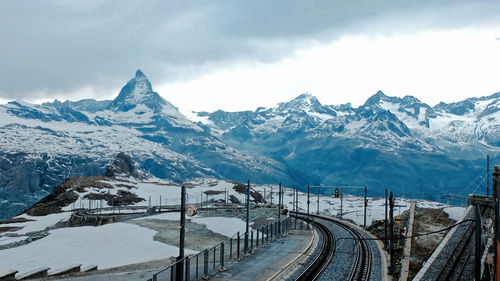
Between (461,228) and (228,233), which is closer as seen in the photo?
(461,228)

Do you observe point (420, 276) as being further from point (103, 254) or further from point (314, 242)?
point (103, 254)

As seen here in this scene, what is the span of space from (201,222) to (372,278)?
47.8 meters

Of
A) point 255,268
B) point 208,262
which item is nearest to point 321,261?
point 255,268

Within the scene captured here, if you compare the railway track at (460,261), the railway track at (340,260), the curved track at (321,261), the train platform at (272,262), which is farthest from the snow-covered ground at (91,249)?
the railway track at (460,261)

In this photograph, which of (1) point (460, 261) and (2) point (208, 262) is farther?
(1) point (460, 261)

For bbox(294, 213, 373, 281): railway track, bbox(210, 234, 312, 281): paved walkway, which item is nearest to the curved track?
bbox(294, 213, 373, 281): railway track

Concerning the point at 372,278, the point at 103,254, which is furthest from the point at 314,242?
the point at 103,254

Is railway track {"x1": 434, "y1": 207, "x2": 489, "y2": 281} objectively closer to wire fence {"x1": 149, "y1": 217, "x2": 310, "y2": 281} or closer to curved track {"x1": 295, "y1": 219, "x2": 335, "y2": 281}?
curved track {"x1": 295, "y1": 219, "x2": 335, "y2": 281}

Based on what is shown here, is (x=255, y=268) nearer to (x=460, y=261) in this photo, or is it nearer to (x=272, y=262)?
(x=272, y=262)

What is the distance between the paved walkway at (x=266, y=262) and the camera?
111 feet

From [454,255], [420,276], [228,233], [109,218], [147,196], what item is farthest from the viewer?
[147,196]

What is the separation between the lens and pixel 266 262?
39.2 meters

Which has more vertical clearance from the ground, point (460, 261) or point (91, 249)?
point (460, 261)

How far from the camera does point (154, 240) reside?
200 ft
